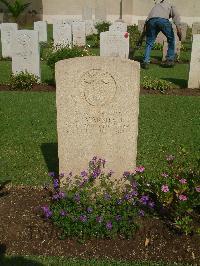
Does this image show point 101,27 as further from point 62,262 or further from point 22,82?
point 62,262

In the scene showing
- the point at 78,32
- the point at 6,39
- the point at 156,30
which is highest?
the point at 156,30

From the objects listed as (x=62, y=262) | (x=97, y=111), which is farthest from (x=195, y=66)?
(x=62, y=262)

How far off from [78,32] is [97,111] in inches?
595

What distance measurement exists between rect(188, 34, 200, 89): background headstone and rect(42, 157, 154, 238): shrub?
253 inches

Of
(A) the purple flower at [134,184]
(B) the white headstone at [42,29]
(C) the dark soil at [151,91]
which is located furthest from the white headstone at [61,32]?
(A) the purple flower at [134,184]

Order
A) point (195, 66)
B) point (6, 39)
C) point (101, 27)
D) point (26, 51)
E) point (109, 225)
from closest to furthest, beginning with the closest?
point (109, 225), point (195, 66), point (26, 51), point (6, 39), point (101, 27)

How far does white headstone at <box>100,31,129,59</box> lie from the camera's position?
12.4m

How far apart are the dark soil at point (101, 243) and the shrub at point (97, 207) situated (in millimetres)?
93

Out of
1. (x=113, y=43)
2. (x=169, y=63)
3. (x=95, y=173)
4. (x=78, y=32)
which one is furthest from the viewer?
(x=78, y=32)

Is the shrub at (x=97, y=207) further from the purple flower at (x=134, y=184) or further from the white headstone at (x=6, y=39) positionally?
the white headstone at (x=6, y=39)

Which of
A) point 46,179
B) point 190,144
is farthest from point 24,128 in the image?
point 190,144

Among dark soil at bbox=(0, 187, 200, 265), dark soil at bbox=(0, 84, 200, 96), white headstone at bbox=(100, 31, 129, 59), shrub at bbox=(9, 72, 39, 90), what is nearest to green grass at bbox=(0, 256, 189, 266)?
dark soil at bbox=(0, 187, 200, 265)

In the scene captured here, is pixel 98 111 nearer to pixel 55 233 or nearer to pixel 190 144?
pixel 55 233

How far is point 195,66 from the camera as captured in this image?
32.8 feet
